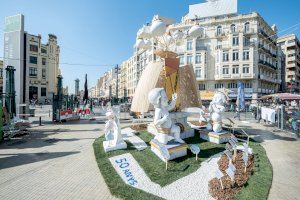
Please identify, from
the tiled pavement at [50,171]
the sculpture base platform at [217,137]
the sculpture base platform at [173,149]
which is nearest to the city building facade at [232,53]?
the sculpture base platform at [217,137]

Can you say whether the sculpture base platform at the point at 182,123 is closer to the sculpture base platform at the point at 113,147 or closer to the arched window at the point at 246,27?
the sculpture base platform at the point at 113,147

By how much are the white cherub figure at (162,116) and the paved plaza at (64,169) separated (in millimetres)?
2919

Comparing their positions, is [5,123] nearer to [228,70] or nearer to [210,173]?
[210,173]

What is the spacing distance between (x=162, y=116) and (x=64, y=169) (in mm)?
4223

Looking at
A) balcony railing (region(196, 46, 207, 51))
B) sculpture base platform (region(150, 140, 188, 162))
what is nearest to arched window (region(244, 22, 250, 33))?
balcony railing (region(196, 46, 207, 51))

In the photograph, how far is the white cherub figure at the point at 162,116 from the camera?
8539 mm

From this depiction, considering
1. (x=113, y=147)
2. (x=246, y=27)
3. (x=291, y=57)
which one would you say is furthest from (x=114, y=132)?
(x=291, y=57)

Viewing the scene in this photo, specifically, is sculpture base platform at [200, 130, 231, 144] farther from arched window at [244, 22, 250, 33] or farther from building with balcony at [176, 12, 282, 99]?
arched window at [244, 22, 250, 33]

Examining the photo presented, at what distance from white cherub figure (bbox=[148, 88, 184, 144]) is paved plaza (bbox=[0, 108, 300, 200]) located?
2.92m

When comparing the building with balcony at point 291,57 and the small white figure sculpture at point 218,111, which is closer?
the small white figure sculpture at point 218,111

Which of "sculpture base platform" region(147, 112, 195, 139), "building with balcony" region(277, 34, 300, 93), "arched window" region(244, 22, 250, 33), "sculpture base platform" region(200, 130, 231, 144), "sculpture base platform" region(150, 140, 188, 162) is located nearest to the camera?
"sculpture base platform" region(150, 140, 188, 162)

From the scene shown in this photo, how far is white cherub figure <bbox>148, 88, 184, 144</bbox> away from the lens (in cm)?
854

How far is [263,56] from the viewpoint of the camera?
1758 inches

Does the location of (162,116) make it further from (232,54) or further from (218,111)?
(232,54)
